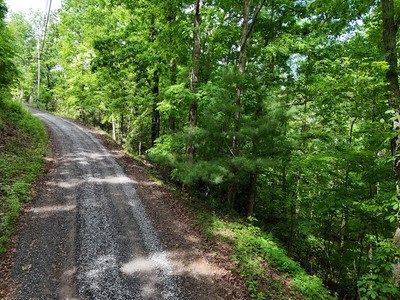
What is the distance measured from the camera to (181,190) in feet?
41.4

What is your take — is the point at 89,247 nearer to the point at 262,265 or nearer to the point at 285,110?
the point at 262,265

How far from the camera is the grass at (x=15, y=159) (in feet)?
26.7

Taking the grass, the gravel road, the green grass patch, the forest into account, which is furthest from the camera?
the grass

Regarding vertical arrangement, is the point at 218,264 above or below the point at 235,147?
below

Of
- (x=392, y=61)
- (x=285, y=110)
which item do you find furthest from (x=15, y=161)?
(x=392, y=61)

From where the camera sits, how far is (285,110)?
948cm

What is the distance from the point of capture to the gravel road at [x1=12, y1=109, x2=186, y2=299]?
5.94 metres

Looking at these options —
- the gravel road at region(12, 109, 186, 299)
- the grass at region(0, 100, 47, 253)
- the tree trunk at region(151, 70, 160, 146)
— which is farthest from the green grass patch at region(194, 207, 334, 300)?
the tree trunk at region(151, 70, 160, 146)

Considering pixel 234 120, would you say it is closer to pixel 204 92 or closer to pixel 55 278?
pixel 204 92

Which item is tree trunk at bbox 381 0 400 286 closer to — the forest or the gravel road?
the forest

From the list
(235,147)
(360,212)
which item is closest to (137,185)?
(235,147)

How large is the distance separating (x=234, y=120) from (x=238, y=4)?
553cm

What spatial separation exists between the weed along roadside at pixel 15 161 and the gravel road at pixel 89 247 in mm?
392

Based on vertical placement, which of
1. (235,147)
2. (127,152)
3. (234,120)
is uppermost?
(234,120)
